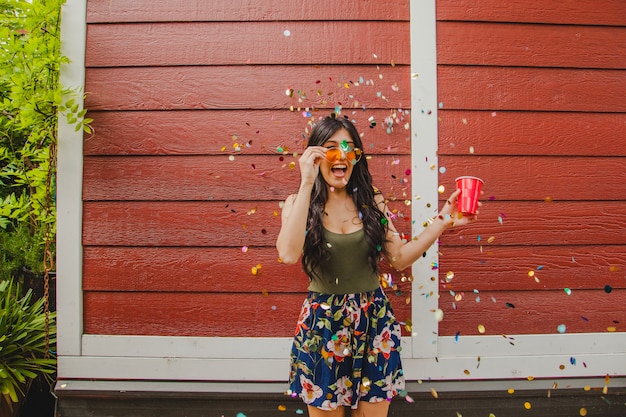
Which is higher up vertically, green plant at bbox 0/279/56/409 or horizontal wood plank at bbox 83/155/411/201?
horizontal wood plank at bbox 83/155/411/201

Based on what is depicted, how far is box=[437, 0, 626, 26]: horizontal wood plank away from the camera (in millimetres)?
2090

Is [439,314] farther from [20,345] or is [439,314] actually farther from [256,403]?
[20,345]

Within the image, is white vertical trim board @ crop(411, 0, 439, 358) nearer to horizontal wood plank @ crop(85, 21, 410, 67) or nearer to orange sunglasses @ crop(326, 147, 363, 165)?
horizontal wood plank @ crop(85, 21, 410, 67)

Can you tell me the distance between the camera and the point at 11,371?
2.05 meters

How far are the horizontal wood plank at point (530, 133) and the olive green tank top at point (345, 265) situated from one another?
804 mm

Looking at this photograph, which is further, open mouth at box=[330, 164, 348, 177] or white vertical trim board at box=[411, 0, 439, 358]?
white vertical trim board at box=[411, 0, 439, 358]

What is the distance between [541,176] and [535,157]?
0.34ft

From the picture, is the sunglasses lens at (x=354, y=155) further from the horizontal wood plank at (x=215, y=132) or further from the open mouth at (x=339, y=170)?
the horizontal wood plank at (x=215, y=132)

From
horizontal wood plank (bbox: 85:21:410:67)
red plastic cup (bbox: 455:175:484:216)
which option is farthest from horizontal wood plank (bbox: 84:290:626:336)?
horizontal wood plank (bbox: 85:21:410:67)

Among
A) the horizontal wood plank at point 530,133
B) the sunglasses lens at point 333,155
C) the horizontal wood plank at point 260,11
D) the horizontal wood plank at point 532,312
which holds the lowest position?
the horizontal wood plank at point 532,312

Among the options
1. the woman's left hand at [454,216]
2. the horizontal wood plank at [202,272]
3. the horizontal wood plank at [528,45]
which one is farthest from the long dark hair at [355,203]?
the horizontal wood plank at [528,45]

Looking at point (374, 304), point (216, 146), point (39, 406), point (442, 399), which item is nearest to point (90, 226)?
point (216, 146)

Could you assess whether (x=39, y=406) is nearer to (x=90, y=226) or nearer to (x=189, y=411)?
(x=189, y=411)

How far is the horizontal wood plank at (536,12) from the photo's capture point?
82.3 inches
